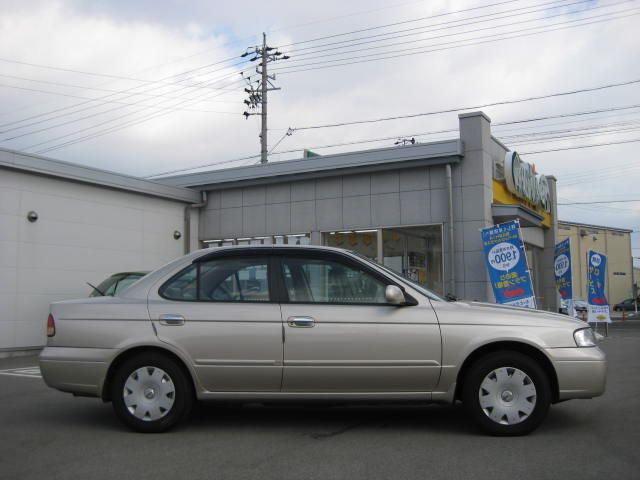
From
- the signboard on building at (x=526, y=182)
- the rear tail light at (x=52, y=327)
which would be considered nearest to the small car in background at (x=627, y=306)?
the signboard on building at (x=526, y=182)

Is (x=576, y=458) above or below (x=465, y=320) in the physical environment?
below

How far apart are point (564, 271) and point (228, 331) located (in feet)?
41.4

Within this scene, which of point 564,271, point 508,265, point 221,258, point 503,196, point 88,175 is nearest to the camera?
point 221,258

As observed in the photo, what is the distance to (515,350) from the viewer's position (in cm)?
548

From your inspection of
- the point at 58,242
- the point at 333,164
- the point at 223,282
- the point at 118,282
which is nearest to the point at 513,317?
the point at 223,282

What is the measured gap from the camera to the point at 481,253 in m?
14.0

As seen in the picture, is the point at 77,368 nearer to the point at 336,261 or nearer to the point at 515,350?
the point at 336,261

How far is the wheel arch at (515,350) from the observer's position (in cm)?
544

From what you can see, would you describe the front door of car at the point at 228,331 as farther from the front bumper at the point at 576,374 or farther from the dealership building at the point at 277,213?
the dealership building at the point at 277,213

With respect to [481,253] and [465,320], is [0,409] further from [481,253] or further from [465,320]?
[481,253]

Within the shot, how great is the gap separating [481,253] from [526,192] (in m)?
→ 3.69

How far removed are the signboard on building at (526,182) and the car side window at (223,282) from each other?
1092 centimetres

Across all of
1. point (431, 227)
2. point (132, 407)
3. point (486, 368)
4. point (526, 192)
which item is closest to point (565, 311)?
point (526, 192)

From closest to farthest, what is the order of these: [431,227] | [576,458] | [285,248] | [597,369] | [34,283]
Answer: [576,458]
[597,369]
[285,248]
[34,283]
[431,227]
